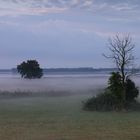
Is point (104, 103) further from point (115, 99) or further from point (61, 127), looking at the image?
point (61, 127)

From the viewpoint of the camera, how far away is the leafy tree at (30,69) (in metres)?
121

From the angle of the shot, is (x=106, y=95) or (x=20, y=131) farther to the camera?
(x=106, y=95)

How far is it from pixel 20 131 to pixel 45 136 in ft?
8.64

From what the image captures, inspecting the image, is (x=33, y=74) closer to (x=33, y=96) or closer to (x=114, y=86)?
(x=33, y=96)

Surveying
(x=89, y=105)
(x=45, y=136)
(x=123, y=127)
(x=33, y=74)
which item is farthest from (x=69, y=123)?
(x=33, y=74)

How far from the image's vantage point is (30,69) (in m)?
125

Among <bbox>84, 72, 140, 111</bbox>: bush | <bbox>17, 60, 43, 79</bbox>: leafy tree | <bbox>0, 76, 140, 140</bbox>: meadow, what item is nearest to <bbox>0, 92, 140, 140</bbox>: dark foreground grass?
<bbox>0, 76, 140, 140</bbox>: meadow

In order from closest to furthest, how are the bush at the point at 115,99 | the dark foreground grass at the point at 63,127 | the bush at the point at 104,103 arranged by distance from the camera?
the dark foreground grass at the point at 63,127
the bush at the point at 104,103
the bush at the point at 115,99

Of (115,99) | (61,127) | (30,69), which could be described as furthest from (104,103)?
(30,69)

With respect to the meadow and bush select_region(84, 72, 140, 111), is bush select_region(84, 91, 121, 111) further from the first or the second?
the meadow

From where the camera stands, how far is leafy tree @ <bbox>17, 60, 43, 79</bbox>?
121 meters

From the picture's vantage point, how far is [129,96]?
52750 millimetres

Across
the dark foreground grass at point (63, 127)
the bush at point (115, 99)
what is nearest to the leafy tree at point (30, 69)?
the bush at point (115, 99)

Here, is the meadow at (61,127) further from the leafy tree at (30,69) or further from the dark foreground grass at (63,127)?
the leafy tree at (30,69)
